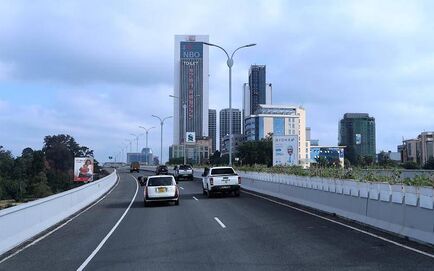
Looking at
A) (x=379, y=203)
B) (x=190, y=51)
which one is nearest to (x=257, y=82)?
(x=190, y=51)

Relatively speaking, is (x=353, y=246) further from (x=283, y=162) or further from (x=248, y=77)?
(x=248, y=77)

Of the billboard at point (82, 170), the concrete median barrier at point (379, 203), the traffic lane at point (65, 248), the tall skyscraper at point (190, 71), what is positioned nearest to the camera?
the traffic lane at point (65, 248)

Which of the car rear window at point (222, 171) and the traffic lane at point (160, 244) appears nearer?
the traffic lane at point (160, 244)

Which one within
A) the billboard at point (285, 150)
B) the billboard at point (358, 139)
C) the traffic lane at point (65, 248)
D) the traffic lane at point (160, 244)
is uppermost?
the billboard at point (358, 139)

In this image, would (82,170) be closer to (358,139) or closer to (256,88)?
(256,88)

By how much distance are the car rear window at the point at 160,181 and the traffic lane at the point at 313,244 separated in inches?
306

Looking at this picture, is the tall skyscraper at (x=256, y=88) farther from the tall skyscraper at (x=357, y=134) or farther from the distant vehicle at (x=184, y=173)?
the distant vehicle at (x=184, y=173)

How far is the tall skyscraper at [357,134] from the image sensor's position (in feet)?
436

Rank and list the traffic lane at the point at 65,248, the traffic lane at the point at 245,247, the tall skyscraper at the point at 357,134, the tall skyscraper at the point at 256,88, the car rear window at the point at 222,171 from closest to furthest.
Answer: the traffic lane at the point at 245,247 → the traffic lane at the point at 65,248 → the car rear window at the point at 222,171 → the tall skyscraper at the point at 256,88 → the tall skyscraper at the point at 357,134

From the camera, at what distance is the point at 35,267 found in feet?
34.4

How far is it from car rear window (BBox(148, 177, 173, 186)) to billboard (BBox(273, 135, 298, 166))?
25.2 metres

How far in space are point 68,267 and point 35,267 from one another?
2.38 feet

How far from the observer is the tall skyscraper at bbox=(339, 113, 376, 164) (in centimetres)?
13275

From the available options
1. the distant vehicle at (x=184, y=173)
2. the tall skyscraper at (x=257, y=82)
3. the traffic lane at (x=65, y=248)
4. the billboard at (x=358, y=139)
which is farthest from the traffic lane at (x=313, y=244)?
the billboard at (x=358, y=139)
